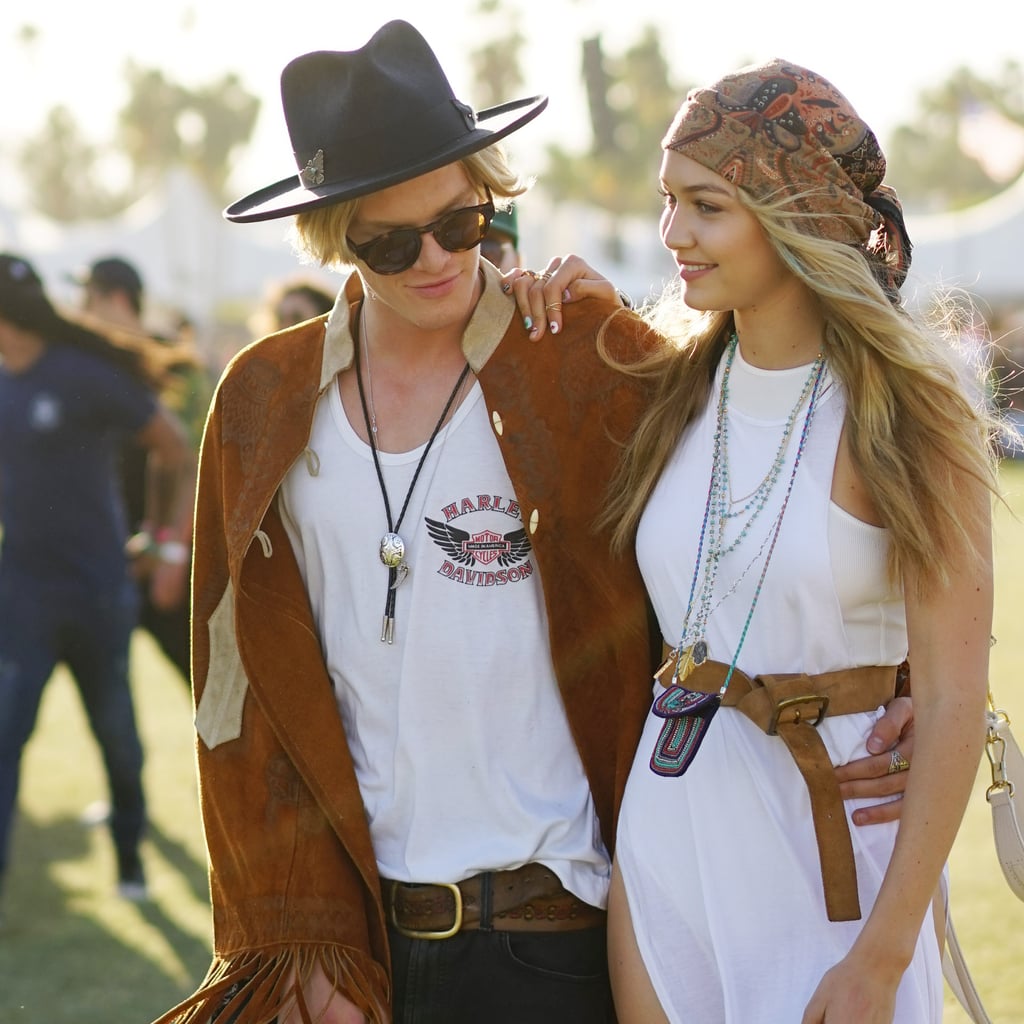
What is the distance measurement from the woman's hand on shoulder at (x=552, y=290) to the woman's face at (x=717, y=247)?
359 mm

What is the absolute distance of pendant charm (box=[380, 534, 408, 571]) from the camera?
9.20 ft

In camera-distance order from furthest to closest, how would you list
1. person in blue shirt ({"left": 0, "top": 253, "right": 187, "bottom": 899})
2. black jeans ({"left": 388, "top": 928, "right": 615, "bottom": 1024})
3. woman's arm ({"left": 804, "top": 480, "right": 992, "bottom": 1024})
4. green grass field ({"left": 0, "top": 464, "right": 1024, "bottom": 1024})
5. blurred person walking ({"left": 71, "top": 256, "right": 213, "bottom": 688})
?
1. blurred person walking ({"left": 71, "top": 256, "right": 213, "bottom": 688})
2. person in blue shirt ({"left": 0, "top": 253, "right": 187, "bottom": 899})
3. green grass field ({"left": 0, "top": 464, "right": 1024, "bottom": 1024})
4. black jeans ({"left": 388, "top": 928, "right": 615, "bottom": 1024})
5. woman's arm ({"left": 804, "top": 480, "right": 992, "bottom": 1024})

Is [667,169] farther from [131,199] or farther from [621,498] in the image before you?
[131,199]

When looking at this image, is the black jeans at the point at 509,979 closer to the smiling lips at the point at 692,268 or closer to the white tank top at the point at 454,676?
the white tank top at the point at 454,676

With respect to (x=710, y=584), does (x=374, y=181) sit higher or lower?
higher

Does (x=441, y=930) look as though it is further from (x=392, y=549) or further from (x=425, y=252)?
(x=425, y=252)

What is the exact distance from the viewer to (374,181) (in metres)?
2.77

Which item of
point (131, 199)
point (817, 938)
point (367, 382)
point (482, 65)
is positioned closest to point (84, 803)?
point (367, 382)

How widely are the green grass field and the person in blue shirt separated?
1.00 feet

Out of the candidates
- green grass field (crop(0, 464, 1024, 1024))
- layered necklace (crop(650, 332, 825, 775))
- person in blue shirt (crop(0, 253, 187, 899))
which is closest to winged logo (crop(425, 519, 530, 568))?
layered necklace (crop(650, 332, 825, 775))

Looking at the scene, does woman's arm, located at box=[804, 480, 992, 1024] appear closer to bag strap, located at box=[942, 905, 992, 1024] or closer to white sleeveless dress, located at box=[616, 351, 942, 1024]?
white sleeveless dress, located at box=[616, 351, 942, 1024]

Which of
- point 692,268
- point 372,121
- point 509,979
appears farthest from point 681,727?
point 372,121

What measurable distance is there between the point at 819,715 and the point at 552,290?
994 mm

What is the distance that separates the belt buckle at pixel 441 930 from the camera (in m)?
2.77
